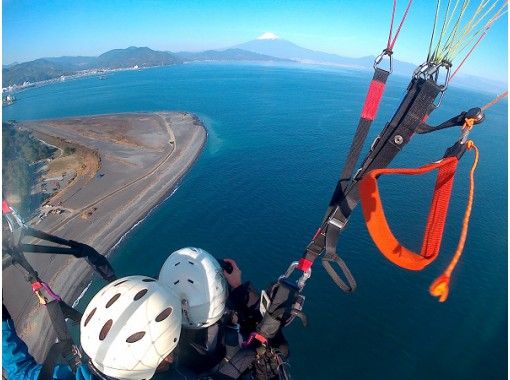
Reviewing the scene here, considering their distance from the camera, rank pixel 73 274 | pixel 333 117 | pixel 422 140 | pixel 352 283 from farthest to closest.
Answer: pixel 333 117, pixel 422 140, pixel 73 274, pixel 352 283

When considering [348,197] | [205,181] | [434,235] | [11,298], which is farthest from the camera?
[205,181]

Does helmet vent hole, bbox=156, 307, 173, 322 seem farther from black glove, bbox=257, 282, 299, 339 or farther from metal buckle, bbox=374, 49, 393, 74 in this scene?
metal buckle, bbox=374, 49, 393, 74

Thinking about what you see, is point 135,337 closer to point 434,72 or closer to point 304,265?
point 304,265

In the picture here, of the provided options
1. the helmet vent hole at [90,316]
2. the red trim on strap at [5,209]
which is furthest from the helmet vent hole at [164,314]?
the red trim on strap at [5,209]

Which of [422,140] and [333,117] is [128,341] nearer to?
[422,140]

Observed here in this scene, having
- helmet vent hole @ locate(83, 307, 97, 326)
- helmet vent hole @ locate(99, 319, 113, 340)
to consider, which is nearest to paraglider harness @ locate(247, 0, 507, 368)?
helmet vent hole @ locate(99, 319, 113, 340)

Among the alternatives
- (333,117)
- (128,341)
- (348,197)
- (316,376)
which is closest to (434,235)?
(348,197)

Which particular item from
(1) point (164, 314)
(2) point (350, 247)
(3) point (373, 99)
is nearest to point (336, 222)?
(3) point (373, 99)
